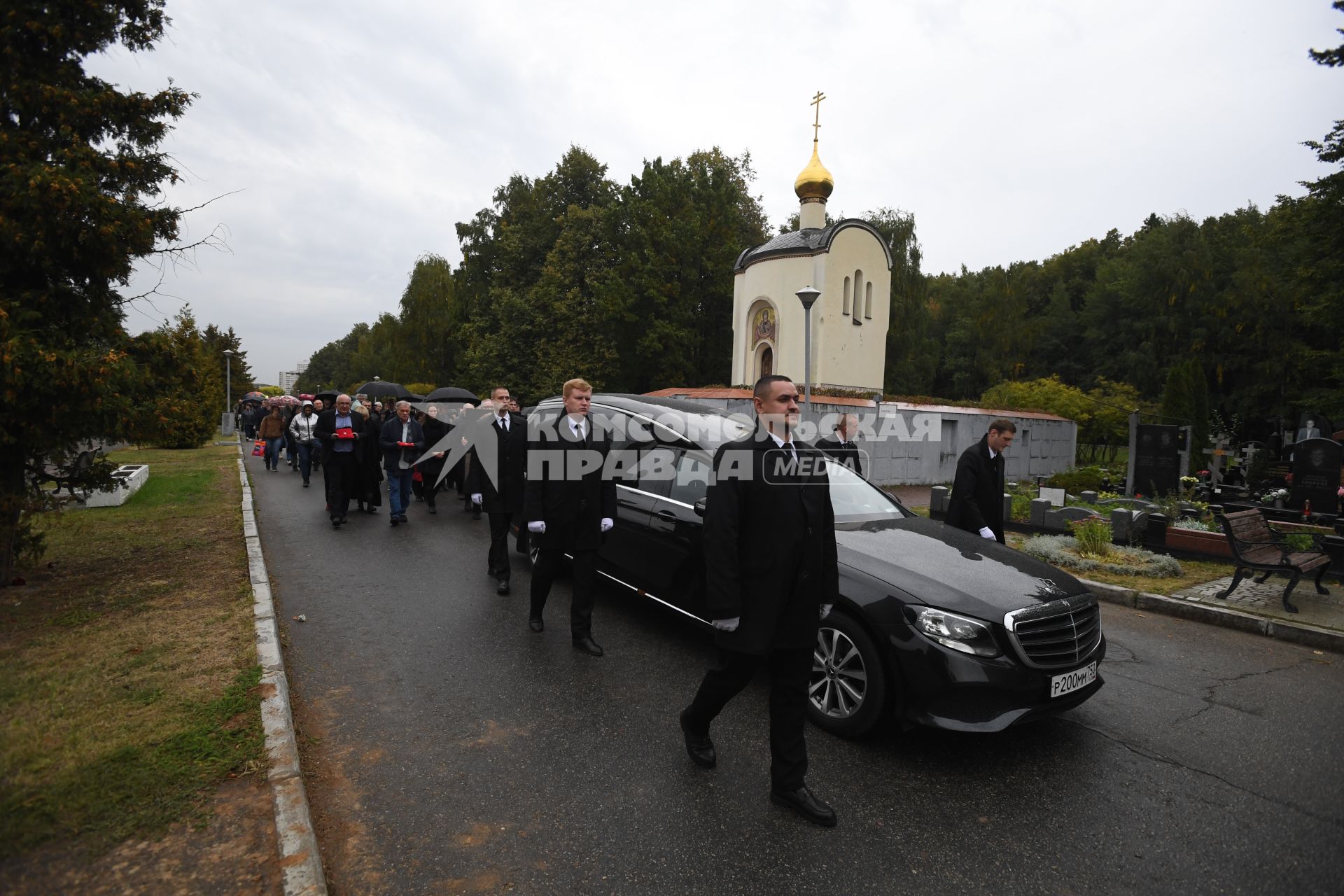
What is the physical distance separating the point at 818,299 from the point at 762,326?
8.42 feet

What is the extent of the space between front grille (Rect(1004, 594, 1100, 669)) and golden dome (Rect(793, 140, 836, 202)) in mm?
26886

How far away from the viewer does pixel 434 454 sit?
12289 mm

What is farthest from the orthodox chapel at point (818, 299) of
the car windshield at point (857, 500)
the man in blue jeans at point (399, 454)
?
the car windshield at point (857, 500)

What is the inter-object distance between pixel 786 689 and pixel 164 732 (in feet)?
10.2

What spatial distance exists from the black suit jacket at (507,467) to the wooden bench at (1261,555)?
22.4 feet

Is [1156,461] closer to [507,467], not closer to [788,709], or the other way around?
[507,467]

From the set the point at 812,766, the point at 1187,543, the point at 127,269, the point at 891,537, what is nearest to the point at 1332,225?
the point at 1187,543

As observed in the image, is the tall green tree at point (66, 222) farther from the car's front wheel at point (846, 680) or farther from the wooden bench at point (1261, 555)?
the wooden bench at point (1261, 555)

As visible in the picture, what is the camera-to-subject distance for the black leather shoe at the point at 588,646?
5.11 m

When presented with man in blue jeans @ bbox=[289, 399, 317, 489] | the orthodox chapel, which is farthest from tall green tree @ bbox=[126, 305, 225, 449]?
the orthodox chapel

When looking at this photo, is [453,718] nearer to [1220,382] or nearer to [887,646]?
[887,646]

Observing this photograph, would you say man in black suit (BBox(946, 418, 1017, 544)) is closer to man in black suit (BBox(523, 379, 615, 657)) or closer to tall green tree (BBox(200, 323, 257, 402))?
man in black suit (BBox(523, 379, 615, 657))

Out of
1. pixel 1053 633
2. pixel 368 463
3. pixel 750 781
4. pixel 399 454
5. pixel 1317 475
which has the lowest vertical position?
pixel 750 781

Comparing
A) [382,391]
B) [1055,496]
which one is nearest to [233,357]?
[382,391]
